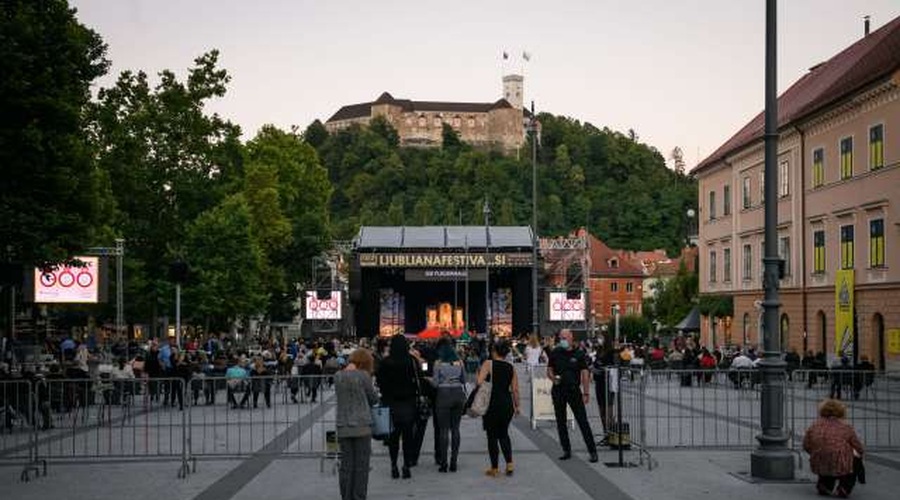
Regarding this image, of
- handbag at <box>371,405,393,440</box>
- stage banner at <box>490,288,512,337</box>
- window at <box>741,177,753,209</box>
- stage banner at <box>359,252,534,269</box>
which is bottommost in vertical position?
handbag at <box>371,405,393,440</box>

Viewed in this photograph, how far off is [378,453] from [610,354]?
4950 millimetres

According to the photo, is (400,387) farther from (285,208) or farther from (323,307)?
(285,208)

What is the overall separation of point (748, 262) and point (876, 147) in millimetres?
14629

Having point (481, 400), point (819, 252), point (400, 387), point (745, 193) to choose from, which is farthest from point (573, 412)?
point (745, 193)

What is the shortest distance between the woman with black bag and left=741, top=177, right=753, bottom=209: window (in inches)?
1592

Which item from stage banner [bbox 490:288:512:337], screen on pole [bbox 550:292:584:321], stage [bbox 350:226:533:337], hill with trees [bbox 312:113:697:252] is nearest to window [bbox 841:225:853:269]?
screen on pole [bbox 550:292:584:321]

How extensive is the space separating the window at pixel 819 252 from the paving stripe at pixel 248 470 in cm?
2858

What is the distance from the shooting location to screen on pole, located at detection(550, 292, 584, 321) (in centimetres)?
5066

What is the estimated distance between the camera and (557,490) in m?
12.5

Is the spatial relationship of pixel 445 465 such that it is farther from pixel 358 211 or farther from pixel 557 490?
pixel 358 211

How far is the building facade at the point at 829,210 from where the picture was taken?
36.7m

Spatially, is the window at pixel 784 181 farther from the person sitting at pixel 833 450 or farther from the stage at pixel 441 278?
the person sitting at pixel 833 450

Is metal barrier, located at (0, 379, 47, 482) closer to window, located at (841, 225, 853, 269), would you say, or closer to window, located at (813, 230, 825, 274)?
window, located at (841, 225, 853, 269)

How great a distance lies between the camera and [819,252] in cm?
4331
